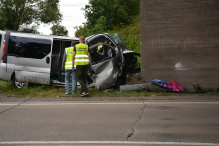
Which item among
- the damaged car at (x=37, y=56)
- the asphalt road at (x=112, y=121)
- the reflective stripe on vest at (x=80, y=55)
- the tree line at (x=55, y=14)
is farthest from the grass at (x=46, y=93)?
the tree line at (x=55, y=14)

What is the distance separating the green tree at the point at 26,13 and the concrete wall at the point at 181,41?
35906 mm

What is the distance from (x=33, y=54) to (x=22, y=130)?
228 inches

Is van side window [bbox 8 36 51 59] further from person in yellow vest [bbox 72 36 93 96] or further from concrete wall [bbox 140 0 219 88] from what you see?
concrete wall [bbox 140 0 219 88]

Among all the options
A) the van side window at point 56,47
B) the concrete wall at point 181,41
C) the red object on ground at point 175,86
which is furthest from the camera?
the van side window at point 56,47

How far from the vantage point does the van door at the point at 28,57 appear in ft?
38.6

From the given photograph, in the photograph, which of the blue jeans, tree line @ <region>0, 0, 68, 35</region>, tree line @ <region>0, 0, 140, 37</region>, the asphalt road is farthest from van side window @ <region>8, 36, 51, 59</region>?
tree line @ <region>0, 0, 68, 35</region>

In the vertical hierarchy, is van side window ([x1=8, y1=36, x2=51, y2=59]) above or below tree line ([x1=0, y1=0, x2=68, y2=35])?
below

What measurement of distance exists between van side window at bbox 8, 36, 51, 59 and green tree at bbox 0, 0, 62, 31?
33.9m

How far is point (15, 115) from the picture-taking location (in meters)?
7.79

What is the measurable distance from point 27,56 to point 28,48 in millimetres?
283

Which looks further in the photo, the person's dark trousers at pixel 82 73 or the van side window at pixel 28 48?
the van side window at pixel 28 48

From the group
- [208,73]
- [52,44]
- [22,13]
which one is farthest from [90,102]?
[22,13]

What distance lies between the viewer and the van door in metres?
11.8

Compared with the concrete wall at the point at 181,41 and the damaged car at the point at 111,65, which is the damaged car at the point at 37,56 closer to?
the damaged car at the point at 111,65
